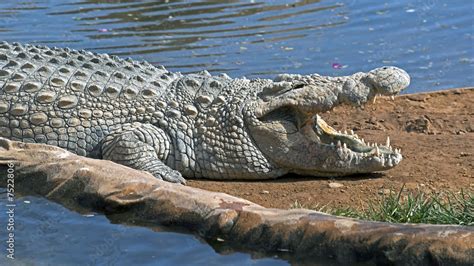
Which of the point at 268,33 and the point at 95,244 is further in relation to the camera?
the point at 268,33

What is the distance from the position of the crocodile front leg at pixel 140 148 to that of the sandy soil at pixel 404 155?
291 mm

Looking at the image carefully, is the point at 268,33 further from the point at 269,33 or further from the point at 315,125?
the point at 315,125

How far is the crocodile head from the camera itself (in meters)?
7.15

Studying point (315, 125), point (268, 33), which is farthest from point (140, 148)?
point (268, 33)

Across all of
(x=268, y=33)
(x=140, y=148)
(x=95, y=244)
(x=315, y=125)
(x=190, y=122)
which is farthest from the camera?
(x=268, y=33)

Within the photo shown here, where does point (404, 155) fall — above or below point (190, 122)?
below

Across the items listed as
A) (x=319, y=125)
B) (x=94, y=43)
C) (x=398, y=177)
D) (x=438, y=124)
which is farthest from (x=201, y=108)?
(x=94, y=43)

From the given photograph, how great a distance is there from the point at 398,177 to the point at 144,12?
278 inches

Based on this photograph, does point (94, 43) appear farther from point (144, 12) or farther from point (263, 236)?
point (263, 236)

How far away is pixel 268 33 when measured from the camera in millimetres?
12234

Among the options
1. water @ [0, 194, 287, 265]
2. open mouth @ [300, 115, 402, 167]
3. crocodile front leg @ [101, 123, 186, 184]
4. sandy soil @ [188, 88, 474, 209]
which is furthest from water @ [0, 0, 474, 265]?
water @ [0, 194, 287, 265]

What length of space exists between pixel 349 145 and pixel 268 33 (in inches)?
199

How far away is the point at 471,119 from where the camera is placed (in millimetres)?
8750

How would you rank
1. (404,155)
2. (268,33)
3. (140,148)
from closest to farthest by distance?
(140,148)
(404,155)
(268,33)
